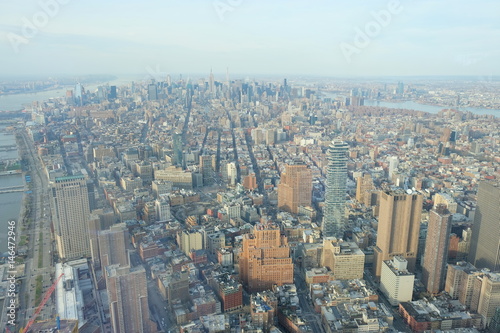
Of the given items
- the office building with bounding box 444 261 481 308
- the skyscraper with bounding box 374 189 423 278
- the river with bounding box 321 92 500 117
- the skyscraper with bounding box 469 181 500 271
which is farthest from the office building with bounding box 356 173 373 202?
the river with bounding box 321 92 500 117

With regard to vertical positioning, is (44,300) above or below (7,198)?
below

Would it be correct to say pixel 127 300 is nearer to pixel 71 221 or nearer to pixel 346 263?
pixel 71 221

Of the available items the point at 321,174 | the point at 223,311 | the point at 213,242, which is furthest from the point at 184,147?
the point at 223,311

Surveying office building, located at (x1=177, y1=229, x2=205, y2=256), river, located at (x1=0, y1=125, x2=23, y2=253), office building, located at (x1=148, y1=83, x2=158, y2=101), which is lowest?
office building, located at (x1=177, y1=229, x2=205, y2=256)

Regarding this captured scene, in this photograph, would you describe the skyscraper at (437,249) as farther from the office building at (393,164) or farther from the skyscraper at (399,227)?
the office building at (393,164)

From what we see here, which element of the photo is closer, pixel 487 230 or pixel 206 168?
pixel 487 230

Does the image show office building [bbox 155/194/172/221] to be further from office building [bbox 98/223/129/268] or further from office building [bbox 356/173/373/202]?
office building [bbox 356/173/373/202]

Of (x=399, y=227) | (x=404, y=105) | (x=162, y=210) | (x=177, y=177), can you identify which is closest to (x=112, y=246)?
(x=162, y=210)
